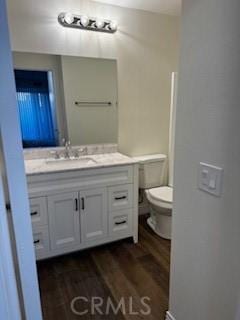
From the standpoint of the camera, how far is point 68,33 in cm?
215

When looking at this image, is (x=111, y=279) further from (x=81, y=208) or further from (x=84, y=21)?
(x=84, y=21)

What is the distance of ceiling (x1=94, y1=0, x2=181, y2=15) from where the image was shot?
2.22 metres

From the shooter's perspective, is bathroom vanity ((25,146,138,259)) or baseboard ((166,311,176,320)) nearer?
baseboard ((166,311,176,320))

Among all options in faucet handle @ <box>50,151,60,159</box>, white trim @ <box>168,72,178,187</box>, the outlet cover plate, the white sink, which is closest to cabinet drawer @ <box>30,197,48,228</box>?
the white sink

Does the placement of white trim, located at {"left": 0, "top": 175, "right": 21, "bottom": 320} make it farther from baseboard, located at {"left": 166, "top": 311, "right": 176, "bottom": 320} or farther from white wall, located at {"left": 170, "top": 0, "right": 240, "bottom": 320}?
baseboard, located at {"left": 166, "top": 311, "right": 176, "bottom": 320}

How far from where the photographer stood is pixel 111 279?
6.19 feet

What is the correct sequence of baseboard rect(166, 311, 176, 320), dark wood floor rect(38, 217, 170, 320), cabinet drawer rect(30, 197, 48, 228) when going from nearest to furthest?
baseboard rect(166, 311, 176, 320) < dark wood floor rect(38, 217, 170, 320) < cabinet drawer rect(30, 197, 48, 228)

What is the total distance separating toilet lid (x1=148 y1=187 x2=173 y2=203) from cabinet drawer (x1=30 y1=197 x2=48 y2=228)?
1070 millimetres

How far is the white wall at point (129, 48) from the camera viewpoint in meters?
2.04

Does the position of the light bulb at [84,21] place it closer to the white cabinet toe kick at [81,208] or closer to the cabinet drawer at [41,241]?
the white cabinet toe kick at [81,208]

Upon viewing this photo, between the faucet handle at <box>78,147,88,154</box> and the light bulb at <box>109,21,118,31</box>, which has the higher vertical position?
the light bulb at <box>109,21,118,31</box>

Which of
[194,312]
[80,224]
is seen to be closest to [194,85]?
[194,312]

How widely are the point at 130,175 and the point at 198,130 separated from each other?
3.86 ft

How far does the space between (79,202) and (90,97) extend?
3.53 feet
